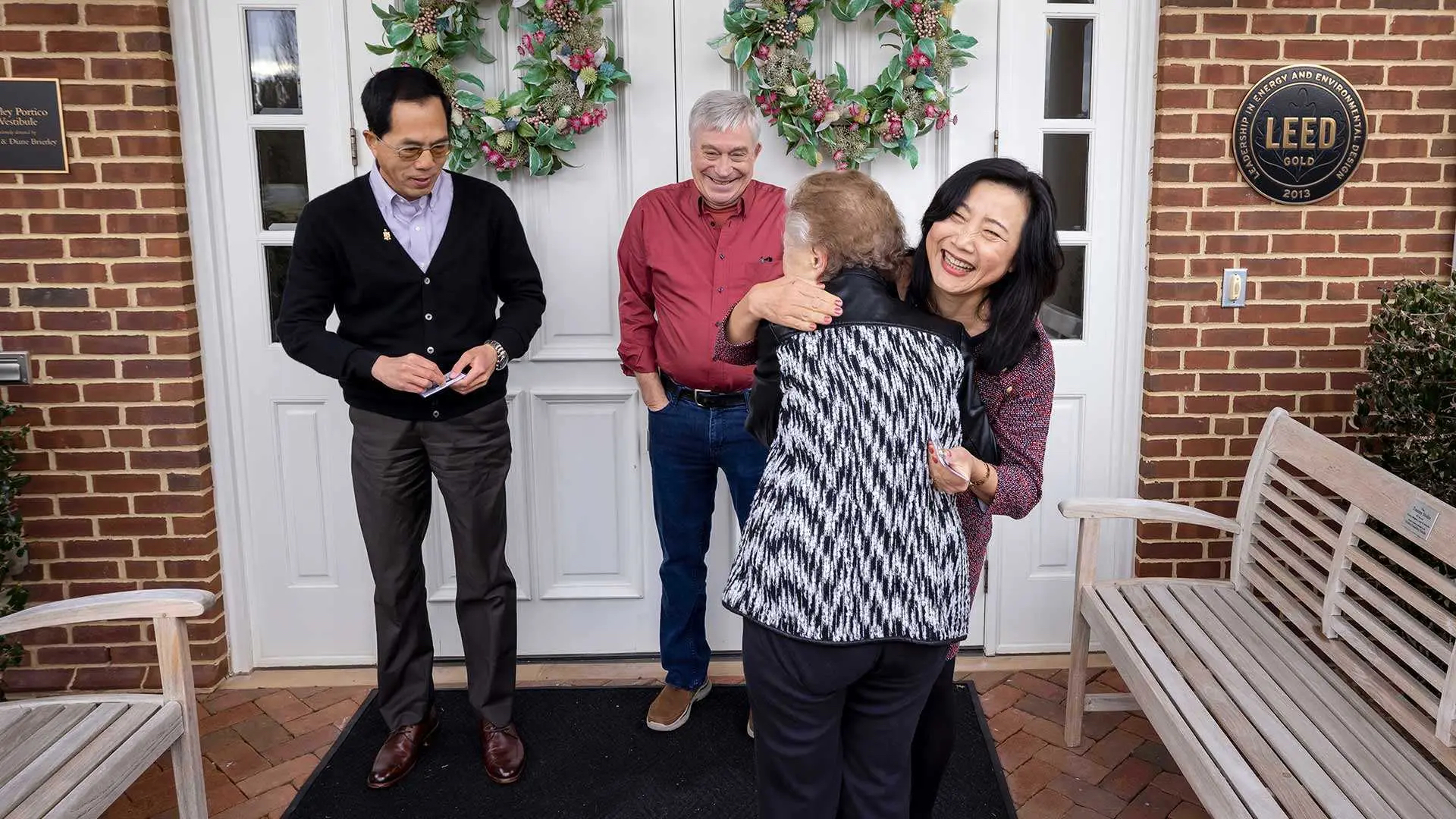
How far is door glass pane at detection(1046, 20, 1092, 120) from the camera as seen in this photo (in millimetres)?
3195

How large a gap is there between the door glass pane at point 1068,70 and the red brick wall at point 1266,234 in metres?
0.23

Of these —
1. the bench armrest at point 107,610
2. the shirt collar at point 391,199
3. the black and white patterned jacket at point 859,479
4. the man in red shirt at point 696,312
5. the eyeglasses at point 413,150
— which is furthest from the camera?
the man in red shirt at point 696,312

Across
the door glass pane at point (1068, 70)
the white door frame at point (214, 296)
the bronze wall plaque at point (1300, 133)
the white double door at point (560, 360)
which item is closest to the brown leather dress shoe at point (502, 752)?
the white double door at point (560, 360)

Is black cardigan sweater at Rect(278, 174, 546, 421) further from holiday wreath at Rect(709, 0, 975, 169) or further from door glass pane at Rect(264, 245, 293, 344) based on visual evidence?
holiday wreath at Rect(709, 0, 975, 169)

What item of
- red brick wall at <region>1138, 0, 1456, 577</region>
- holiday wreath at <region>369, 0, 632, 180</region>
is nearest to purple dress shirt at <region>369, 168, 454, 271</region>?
holiday wreath at <region>369, 0, 632, 180</region>

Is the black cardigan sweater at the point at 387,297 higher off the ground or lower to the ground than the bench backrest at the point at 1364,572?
higher

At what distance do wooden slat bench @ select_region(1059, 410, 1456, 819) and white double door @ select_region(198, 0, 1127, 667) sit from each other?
27.0 inches

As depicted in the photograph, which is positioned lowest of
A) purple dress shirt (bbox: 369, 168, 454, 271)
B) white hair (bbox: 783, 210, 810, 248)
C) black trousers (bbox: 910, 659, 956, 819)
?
black trousers (bbox: 910, 659, 956, 819)

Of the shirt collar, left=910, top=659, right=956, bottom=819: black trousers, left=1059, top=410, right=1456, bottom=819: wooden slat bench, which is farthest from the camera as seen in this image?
the shirt collar

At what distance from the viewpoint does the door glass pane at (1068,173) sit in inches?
128

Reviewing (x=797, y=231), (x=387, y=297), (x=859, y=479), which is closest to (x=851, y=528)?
(x=859, y=479)

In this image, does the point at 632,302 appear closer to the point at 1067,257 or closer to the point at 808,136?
the point at 808,136

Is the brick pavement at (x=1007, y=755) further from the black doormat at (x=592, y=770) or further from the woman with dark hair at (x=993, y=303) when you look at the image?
the woman with dark hair at (x=993, y=303)

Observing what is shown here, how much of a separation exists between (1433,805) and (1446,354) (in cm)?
130
